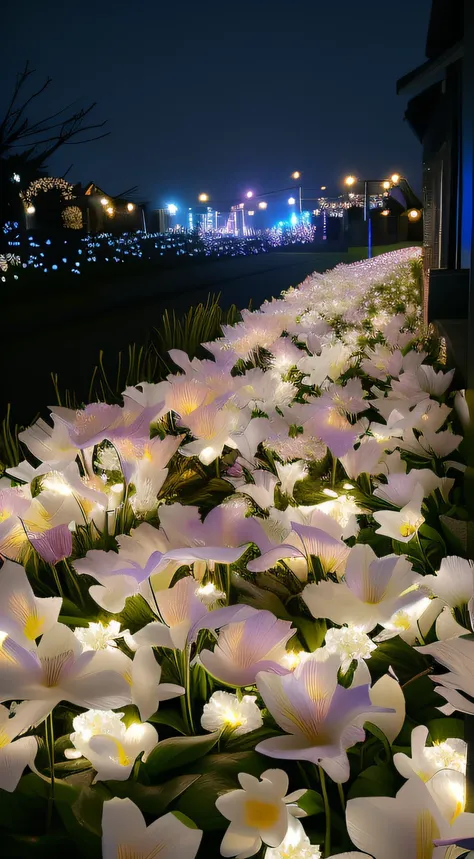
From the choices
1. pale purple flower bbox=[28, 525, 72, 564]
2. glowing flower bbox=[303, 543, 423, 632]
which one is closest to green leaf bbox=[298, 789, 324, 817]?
glowing flower bbox=[303, 543, 423, 632]

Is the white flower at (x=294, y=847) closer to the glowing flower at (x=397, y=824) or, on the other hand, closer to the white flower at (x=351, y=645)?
→ the glowing flower at (x=397, y=824)

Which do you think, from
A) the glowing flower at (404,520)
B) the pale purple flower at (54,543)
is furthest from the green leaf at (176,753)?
the glowing flower at (404,520)

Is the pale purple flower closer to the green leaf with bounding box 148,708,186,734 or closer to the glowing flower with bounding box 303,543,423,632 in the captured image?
the green leaf with bounding box 148,708,186,734

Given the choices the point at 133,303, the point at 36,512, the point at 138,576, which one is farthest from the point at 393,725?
the point at 133,303

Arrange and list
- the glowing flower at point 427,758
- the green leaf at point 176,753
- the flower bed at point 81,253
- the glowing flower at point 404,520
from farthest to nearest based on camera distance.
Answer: the flower bed at point 81,253
the glowing flower at point 404,520
the green leaf at point 176,753
the glowing flower at point 427,758

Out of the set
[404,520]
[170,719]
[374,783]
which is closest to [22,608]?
[170,719]

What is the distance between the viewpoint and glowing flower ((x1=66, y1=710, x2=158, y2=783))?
766 mm

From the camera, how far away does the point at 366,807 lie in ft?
1.99

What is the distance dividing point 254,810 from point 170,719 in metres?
0.24

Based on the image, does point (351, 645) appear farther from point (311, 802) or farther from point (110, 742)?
point (110, 742)

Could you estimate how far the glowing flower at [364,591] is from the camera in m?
0.89

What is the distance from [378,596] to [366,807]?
342mm

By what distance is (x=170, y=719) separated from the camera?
2.96ft

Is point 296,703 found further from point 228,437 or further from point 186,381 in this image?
point 186,381
